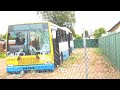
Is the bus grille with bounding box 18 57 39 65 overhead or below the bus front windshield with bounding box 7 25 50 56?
below

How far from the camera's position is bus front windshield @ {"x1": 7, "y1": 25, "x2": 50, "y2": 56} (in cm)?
1339

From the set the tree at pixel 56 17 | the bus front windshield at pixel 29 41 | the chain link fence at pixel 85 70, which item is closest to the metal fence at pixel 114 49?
the chain link fence at pixel 85 70

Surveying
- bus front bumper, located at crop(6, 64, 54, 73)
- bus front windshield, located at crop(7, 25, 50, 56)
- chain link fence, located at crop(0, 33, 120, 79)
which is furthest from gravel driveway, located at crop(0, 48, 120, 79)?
bus front windshield, located at crop(7, 25, 50, 56)

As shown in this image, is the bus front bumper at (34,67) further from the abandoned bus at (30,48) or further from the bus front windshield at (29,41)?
the bus front windshield at (29,41)

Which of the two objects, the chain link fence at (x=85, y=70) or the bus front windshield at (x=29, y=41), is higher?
the bus front windshield at (x=29, y=41)

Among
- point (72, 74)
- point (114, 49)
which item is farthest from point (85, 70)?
point (72, 74)

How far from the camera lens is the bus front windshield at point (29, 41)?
43.9ft

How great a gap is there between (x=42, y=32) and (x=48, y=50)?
0.89 metres

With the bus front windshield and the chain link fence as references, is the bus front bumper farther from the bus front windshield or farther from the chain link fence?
the bus front windshield

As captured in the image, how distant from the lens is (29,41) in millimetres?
13430

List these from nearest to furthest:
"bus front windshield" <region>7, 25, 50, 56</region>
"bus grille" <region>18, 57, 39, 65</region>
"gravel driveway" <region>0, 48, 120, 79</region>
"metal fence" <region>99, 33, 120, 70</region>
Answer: "gravel driveway" <region>0, 48, 120, 79</region> < "metal fence" <region>99, 33, 120, 70</region> < "bus front windshield" <region>7, 25, 50, 56</region> < "bus grille" <region>18, 57, 39, 65</region>

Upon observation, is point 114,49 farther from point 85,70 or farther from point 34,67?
point 34,67
